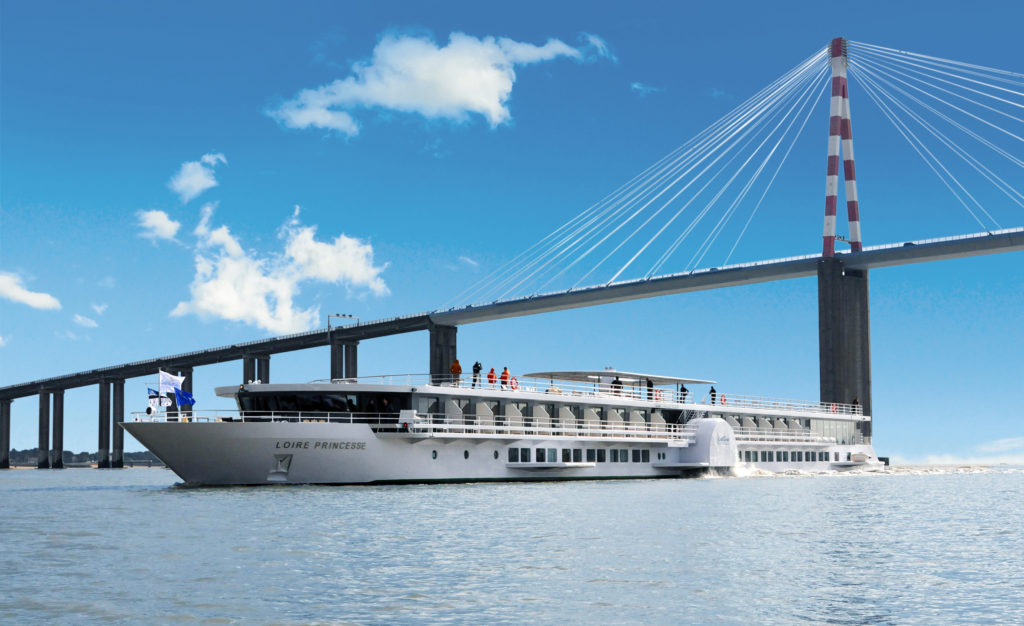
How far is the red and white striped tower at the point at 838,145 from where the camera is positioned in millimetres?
92125

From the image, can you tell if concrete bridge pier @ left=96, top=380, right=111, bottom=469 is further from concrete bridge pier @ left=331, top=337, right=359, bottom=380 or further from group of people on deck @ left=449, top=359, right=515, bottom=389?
group of people on deck @ left=449, top=359, right=515, bottom=389

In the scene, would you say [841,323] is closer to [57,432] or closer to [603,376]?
[603,376]

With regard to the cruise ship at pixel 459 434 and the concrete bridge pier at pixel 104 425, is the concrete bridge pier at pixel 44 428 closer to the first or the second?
the concrete bridge pier at pixel 104 425

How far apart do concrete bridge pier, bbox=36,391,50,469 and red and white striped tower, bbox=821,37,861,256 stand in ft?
310

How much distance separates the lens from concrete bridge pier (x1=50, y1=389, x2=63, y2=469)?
429 ft

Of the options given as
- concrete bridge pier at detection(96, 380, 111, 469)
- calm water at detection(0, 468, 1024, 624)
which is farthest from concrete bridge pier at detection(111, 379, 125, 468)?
calm water at detection(0, 468, 1024, 624)

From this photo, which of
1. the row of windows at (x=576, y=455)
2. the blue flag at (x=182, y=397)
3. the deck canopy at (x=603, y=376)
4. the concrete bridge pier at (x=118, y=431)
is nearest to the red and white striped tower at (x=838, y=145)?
the deck canopy at (x=603, y=376)

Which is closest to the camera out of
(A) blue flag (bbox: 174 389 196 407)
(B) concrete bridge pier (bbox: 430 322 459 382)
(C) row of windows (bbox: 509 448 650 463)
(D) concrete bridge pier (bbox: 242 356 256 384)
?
(A) blue flag (bbox: 174 389 196 407)

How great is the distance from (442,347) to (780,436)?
6090 cm

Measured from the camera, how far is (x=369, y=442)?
38.0 metres

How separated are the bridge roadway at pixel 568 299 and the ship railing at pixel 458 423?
142 ft

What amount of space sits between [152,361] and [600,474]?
8744 cm

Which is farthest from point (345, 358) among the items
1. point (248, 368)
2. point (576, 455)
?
point (576, 455)

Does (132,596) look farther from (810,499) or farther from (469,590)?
(810,499)
